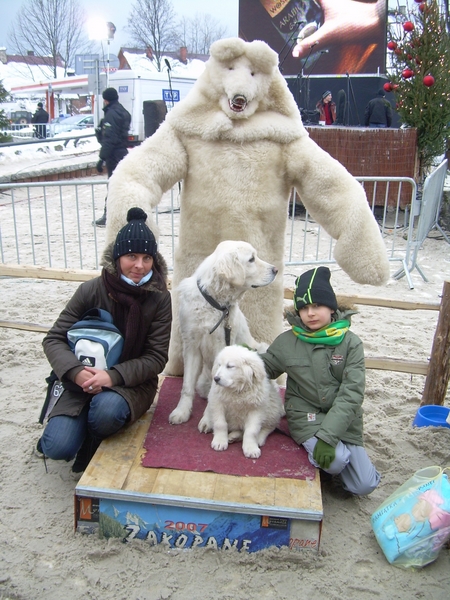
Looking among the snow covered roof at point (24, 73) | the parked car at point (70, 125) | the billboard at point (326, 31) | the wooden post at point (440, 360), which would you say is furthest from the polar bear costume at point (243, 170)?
the snow covered roof at point (24, 73)

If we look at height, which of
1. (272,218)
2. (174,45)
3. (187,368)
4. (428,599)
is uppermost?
(174,45)

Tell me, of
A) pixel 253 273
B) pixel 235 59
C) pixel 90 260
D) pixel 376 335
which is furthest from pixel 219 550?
pixel 90 260

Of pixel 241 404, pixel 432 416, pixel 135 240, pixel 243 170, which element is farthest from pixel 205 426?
pixel 432 416

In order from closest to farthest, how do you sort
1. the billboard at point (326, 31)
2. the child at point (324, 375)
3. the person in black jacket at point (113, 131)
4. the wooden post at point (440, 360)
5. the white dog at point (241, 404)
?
the white dog at point (241, 404), the child at point (324, 375), the wooden post at point (440, 360), the person in black jacket at point (113, 131), the billboard at point (326, 31)

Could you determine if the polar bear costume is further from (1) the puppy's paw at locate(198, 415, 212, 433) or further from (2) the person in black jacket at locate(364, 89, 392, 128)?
(2) the person in black jacket at locate(364, 89, 392, 128)

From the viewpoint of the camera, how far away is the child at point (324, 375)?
2830 millimetres

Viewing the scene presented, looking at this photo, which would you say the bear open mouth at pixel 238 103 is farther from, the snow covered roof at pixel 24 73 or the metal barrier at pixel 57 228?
the snow covered roof at pixel 24 73

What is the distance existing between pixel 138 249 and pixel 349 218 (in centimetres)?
120

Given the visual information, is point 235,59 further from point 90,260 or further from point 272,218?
point 90,260

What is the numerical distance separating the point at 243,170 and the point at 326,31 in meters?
20.1

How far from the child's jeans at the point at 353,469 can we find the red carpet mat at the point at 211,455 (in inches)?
4.2

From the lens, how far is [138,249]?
285 centimetres

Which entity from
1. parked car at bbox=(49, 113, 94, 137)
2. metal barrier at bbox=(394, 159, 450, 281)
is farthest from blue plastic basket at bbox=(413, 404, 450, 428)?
parked car at bbox=(49, 113, 94, 137)

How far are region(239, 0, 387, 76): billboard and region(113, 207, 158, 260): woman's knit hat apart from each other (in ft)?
60.5
